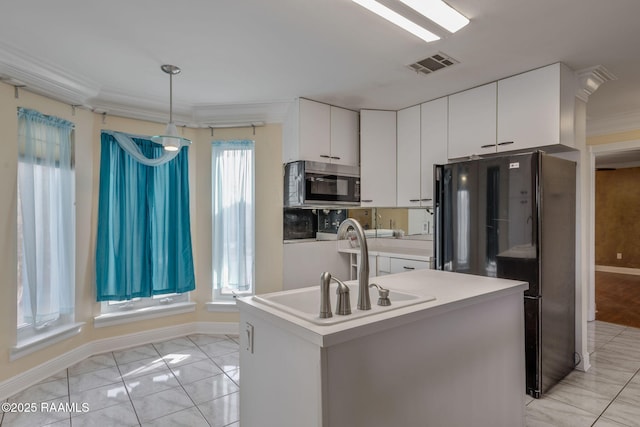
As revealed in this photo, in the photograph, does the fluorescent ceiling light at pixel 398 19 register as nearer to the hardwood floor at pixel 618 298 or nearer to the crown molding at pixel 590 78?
the crown molding at pixel 590 78

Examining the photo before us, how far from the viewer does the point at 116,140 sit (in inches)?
133

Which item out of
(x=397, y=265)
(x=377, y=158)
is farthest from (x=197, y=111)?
(x=397, y=265)

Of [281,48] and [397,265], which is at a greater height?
[281,48]

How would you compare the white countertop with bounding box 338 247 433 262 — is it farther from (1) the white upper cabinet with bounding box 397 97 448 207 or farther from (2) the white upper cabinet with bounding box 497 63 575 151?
(2) the white upper cabinet with bounding box 497 63 575 151

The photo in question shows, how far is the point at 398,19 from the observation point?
1.93m

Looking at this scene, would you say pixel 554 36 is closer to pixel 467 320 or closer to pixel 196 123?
pixel 467 320

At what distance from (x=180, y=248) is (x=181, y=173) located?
31.5 inches

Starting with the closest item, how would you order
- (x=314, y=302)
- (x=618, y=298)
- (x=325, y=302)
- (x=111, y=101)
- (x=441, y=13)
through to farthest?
(x=325, y=302) < (x=314, y=302) < (x=441, y=13) < (x=111, y=101) < (x=618, y=298)

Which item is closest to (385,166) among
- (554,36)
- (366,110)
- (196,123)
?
(366,110)

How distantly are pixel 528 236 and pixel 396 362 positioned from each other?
1630 millimetres

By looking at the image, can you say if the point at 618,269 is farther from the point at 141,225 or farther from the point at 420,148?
the point at 141,225

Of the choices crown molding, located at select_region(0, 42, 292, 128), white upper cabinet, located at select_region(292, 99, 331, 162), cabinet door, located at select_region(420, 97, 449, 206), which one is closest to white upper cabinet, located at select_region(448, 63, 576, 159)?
cabinet door, located at select_region(420, 97, 449, 206)

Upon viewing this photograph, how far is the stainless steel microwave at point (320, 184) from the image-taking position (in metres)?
3.36

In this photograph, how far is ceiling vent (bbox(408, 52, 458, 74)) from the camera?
2.47 metres
